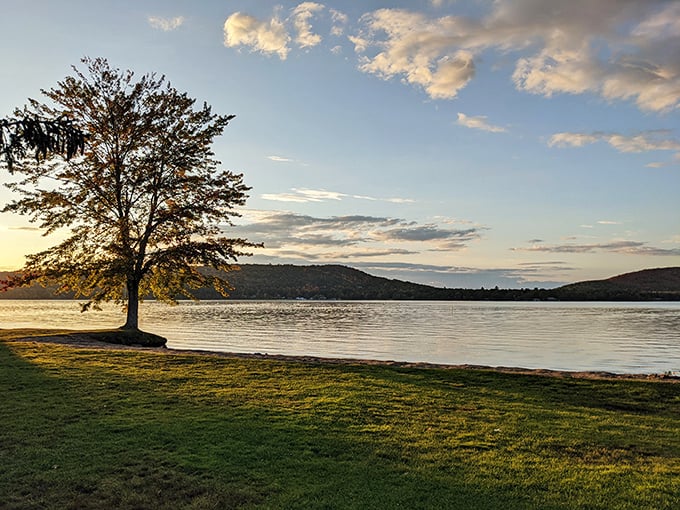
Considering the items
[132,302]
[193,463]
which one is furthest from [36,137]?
[132,302]

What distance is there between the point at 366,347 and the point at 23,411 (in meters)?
23.4

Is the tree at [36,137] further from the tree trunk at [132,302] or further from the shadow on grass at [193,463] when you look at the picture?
the tree trunk at [132,302]

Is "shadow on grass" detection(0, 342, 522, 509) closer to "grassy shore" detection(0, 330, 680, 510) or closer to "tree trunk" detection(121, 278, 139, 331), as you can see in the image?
"grassy shore" detection(0, 330, 680, 510)

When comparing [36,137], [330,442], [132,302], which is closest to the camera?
[36,137]

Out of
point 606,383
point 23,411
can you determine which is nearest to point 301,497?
point 23,411

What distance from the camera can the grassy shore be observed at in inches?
265

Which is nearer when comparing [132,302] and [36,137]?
[36,137]

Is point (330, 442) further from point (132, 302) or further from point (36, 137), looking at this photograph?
point (132, 302)

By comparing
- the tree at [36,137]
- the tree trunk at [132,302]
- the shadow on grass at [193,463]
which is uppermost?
the tree at [36,137]

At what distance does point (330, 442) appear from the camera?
8.69 m

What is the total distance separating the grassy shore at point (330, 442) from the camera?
6719 mm

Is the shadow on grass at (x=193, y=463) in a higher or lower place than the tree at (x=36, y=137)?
lower

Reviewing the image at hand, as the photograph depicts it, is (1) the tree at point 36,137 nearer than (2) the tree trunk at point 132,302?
Yes

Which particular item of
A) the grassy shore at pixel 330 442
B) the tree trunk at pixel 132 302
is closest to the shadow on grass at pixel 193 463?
the grassy shore at pixel 330 442
